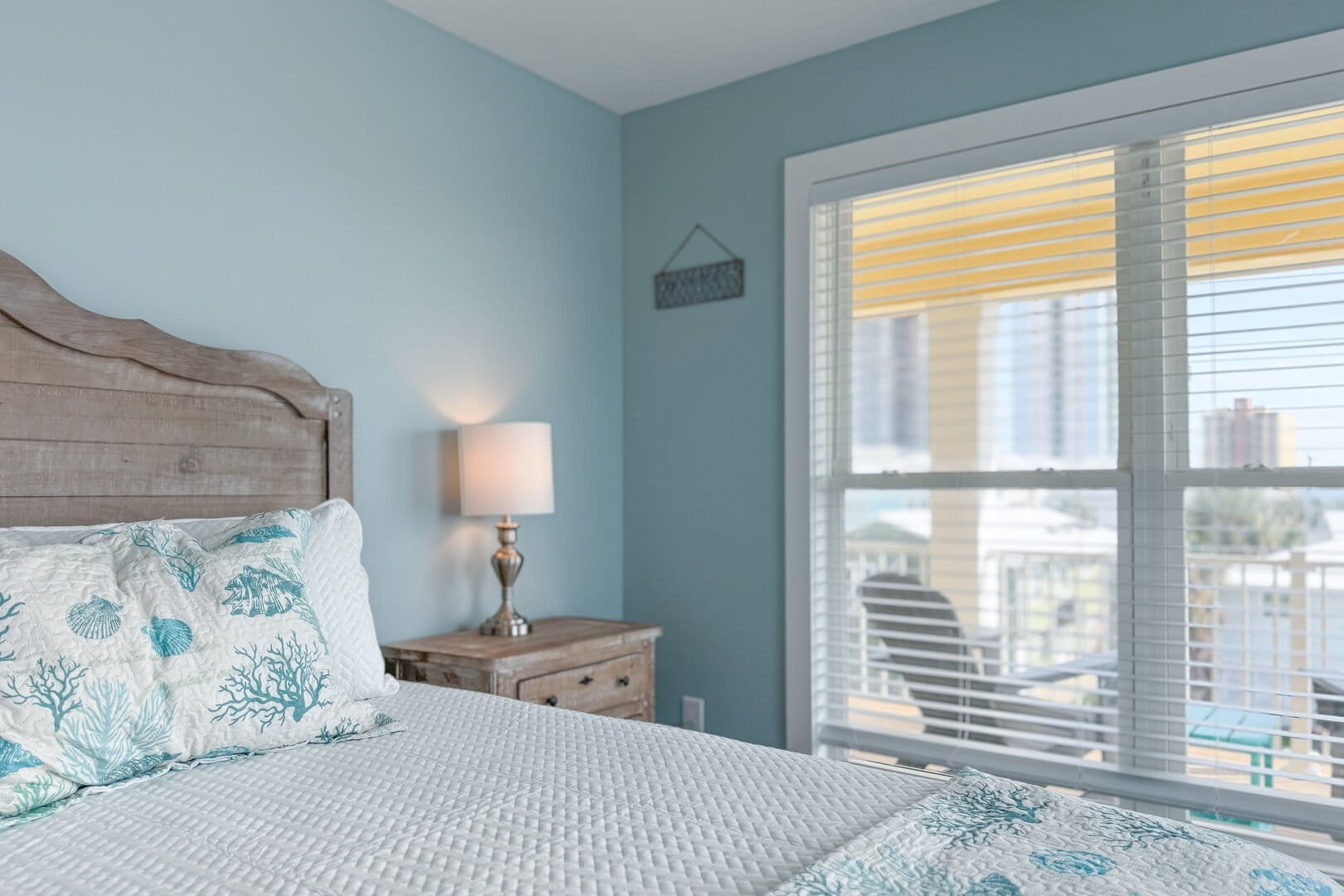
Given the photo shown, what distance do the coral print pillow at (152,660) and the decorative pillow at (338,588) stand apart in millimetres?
109

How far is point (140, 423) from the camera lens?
2.08 meters

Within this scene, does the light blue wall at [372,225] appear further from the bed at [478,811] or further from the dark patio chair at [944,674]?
the dark patio chair at [944,674]

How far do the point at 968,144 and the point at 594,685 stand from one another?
6.21 feet

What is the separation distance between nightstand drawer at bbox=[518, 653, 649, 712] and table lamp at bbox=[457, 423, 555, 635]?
234 millimetres

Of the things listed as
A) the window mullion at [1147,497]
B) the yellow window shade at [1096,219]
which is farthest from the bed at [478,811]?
the yellow window shade at [1096,219]

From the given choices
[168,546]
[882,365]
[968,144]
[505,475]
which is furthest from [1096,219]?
[168,546]

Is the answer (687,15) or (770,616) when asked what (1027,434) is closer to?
(770,616)

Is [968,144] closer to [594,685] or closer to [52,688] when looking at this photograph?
[594,685]

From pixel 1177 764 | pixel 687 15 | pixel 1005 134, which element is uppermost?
pixel 687 15

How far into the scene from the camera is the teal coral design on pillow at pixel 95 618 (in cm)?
143

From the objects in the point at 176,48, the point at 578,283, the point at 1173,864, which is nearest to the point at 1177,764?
the point at 1173,864

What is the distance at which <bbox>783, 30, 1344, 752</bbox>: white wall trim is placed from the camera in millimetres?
2348

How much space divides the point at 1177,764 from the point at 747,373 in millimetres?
1663

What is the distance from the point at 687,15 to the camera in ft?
9.30
